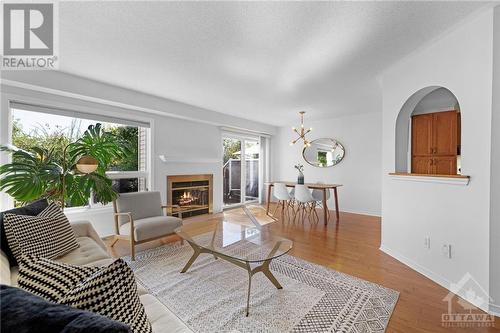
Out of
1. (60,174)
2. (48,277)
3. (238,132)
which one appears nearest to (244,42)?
(48,277)

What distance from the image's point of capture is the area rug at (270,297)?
1.67m

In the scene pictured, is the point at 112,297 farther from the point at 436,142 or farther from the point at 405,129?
the point at 436,142

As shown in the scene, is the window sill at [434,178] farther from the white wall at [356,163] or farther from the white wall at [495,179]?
the white wall at [356,163]

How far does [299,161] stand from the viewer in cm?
654

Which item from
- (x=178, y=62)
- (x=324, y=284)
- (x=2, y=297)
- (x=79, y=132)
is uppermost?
(x=178, y=62)

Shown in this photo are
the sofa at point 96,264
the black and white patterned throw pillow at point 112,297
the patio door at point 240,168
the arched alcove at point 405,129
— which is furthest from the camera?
the patio door at point 240,168

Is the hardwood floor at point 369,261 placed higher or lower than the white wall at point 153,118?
lower

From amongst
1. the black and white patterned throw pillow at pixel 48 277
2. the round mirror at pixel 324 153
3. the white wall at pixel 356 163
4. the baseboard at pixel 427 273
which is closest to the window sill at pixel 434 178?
the baseboard at pixel 427 273

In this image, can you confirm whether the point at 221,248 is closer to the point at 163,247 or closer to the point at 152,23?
the point at 163,247

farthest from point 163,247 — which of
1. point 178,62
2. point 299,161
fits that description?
point 299,161

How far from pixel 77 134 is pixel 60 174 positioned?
1.22 metres

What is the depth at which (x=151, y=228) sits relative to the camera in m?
2.82

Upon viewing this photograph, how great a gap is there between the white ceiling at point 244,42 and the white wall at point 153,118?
0.82 feet

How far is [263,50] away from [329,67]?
3.13 feet
